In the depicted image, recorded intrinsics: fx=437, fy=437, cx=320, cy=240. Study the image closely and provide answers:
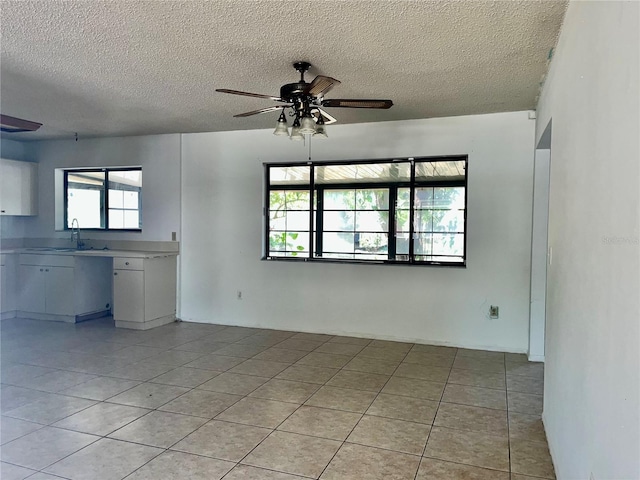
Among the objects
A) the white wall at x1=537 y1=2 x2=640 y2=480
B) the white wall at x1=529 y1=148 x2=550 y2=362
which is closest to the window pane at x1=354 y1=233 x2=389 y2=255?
the white wall at x1=529 y1=148 x2=550 y2=362

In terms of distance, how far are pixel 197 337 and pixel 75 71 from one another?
296 centimetres

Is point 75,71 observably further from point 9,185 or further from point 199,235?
point 9,185

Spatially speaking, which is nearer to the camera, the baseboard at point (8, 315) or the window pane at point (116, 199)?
the baseboard at point (8, 315)

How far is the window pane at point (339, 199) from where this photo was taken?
5098 mm

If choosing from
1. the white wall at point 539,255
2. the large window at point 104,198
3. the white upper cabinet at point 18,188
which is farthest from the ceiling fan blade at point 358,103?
the white upper cabinet at point 18,188

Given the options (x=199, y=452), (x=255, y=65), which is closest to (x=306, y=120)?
(x=255, y=65)

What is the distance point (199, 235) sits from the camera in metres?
5.74

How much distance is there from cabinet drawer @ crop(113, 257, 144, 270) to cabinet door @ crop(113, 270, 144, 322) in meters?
0.05

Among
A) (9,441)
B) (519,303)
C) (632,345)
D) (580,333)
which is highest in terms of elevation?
(632,345)

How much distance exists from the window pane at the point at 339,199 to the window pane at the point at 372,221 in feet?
0.52

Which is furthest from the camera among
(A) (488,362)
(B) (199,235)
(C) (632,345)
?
(B) (199,235)

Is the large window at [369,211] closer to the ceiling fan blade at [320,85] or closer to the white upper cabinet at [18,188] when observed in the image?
the ceiling fan blade at [320,85]

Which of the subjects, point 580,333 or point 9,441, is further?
point 9,441

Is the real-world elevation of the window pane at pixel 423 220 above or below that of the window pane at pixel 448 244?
above
